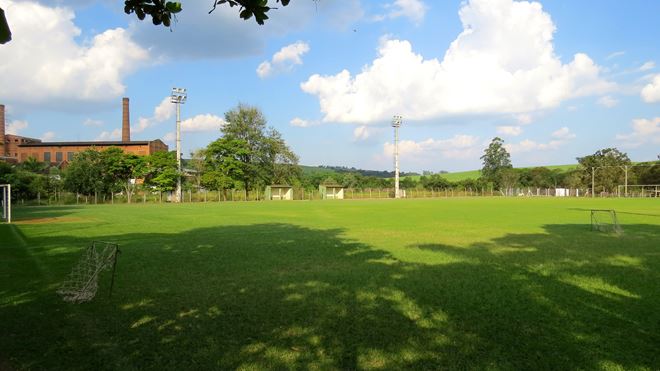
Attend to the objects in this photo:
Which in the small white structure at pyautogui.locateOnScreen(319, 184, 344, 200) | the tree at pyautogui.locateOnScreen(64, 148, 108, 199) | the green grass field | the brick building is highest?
the brick building

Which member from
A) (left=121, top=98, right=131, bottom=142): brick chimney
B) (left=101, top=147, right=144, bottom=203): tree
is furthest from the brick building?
(left=101, top=147, right=144, bottom=203): tree

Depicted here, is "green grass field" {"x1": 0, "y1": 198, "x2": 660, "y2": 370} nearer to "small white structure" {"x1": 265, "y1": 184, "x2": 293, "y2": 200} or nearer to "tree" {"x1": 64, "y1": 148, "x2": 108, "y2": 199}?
"tree" {"x1": 64, "y1": 148, "x2": 108, "y2": 199}

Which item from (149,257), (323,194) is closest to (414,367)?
(149,257)

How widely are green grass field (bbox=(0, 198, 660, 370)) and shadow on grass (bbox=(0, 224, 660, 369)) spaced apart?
1.1 inches

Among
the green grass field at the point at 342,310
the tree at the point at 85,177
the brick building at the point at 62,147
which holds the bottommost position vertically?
the green grass field at the point at 342,310

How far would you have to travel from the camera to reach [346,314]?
252 inches

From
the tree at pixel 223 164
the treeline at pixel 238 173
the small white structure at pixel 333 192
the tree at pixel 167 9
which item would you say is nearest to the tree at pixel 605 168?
the treeline at pixel 238 173

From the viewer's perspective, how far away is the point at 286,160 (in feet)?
273

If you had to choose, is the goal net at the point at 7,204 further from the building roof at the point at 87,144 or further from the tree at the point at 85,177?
the building roof at the point at 87,144

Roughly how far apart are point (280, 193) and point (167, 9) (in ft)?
229

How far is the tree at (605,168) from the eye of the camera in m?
87.0

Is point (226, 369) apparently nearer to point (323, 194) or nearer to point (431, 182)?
point (323, 194)

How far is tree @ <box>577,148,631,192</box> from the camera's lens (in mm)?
87000

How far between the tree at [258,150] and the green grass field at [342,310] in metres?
61.3
